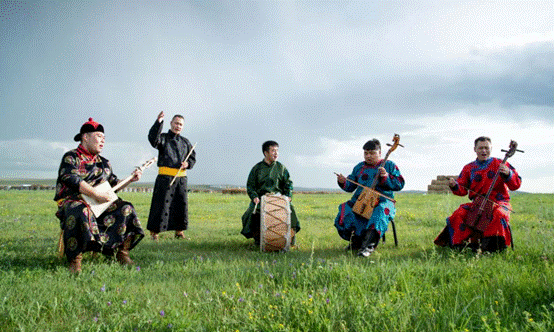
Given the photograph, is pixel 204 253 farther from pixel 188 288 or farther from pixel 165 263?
pixel 188 288

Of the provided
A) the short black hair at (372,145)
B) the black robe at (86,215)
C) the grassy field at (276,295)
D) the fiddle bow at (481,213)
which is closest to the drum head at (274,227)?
the grassy field at (276,295)

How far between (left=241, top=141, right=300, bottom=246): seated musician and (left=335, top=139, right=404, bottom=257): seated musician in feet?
3.25

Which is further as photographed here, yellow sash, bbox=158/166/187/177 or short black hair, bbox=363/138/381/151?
yellow sash, bbox=158/166/187/177

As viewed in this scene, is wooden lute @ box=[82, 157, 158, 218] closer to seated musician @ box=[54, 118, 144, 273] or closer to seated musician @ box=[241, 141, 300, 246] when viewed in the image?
seated musician @ box=[54, 118, 144, 273]

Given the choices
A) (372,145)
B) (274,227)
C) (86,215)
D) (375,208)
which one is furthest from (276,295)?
(372,145)

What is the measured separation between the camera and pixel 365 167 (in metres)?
7.03

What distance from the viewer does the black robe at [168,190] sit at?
838cm

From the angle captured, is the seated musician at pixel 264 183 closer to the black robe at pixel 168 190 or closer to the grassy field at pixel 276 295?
the grassy field at pixel 276 295

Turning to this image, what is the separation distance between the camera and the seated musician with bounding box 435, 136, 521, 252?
6.16 meters

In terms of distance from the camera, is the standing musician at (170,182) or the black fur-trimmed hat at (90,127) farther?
the standing musician at (170,182)

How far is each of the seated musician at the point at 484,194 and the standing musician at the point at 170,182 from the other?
531 centimetres

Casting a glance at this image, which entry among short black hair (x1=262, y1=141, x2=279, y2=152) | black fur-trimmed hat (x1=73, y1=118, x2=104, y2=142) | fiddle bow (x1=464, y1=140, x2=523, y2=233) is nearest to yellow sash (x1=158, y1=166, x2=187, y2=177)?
short black hair (x1=262, y1=141, x2=279, y2=152)

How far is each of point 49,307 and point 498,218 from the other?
239 inches

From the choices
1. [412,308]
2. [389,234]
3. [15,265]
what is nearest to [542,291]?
[412,308]
